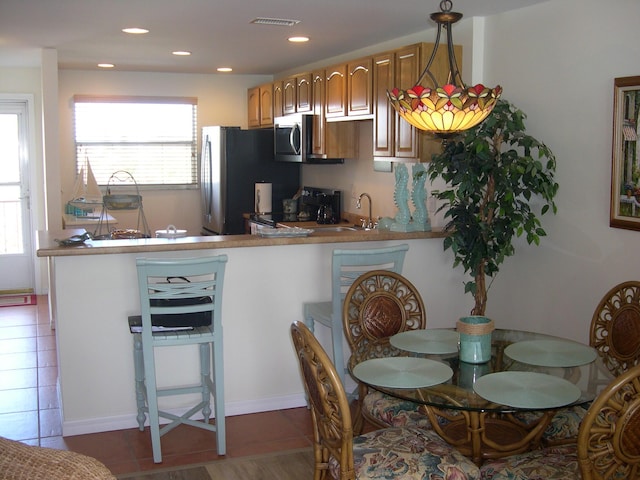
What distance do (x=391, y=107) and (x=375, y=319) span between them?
1.80 m

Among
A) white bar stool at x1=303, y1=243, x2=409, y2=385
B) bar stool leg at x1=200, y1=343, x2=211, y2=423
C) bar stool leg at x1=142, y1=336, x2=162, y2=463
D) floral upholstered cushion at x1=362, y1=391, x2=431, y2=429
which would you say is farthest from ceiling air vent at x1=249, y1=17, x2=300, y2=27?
floral upholstered cushion at x1=362, y1=391, x2=431, y2=429

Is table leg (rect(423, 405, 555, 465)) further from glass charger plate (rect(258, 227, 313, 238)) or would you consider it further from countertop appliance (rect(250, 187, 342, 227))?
countertop appliance (rect(250, 187, 342, 227))

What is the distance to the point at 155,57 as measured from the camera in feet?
20.8

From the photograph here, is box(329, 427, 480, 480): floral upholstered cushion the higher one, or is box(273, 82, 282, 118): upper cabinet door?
box(273, 82, 282, 118): upper cabinet door

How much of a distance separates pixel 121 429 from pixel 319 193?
10.9ft

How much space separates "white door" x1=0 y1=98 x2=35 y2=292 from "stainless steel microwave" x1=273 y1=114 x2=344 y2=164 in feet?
9.23

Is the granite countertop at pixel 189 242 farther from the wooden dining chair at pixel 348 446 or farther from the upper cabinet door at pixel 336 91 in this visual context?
the wooden dining chair at pixel 348 446

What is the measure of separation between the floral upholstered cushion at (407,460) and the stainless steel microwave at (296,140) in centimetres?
350

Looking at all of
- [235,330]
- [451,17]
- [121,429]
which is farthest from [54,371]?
[451,17]

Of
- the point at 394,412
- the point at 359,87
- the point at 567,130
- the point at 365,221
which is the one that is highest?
the point at 359,87

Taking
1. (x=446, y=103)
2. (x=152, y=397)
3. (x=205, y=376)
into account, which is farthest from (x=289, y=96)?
(x=446, y=103)

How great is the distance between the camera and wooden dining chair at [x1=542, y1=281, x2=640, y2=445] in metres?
2.97

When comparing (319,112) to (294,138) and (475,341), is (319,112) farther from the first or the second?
(475,341)

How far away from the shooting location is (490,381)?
266 centimetres
